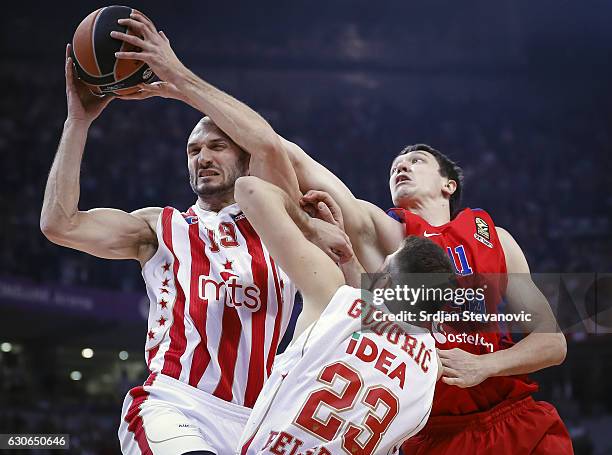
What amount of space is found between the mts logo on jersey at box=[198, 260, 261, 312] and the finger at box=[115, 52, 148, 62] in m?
0.96

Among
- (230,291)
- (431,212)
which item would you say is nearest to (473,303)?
(431,212)

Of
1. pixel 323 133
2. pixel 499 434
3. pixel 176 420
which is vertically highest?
pixel 323 133

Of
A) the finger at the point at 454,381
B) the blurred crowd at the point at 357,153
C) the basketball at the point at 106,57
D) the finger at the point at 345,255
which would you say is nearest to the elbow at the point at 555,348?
the finger at the point at 454,381

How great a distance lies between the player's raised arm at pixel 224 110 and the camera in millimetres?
3262

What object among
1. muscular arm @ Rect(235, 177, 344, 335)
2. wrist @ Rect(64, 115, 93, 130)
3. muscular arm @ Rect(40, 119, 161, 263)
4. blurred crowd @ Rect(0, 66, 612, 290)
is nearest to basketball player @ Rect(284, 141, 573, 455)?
muscular arm @ Rect(235, 177, 344, 335)

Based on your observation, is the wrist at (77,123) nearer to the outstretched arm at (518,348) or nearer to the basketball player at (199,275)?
A: the basketball player at (199,275)

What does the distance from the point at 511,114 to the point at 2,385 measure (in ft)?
37.9

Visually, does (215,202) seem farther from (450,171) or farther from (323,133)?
(323,133)

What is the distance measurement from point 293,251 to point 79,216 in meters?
1.43

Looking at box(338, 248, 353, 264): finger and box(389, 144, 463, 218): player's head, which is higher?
box(389, 144, 463, 218): player's head

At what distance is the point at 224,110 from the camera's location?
3.32 m

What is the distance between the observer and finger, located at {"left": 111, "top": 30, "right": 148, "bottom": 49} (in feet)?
11.3

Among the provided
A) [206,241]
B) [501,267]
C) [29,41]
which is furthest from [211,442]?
[29,41]

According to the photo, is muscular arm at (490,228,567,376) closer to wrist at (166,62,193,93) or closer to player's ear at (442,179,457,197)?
player's ear at (442,179,457,197)
